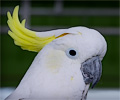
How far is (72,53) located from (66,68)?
0.09m

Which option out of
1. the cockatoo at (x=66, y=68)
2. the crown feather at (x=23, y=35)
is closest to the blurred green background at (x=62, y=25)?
the crown feather at (x=23, y=35)

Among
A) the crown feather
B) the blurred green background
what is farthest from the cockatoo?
the blurred green background

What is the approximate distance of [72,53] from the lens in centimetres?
170

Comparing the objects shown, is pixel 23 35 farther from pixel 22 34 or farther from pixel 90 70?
pixel 90 70

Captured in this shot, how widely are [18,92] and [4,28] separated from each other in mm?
7385

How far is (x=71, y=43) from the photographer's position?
1.70m

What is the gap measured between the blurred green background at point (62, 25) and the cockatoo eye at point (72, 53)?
4.40 m

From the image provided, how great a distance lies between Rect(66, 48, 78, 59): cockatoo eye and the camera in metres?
1.69

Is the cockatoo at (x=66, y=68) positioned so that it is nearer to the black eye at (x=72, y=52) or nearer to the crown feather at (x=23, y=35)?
the black eye at (x=72, y=52)

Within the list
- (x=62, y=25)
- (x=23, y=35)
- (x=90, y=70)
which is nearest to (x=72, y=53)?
(x=90, y=70)

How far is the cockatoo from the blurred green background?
436 centimetres

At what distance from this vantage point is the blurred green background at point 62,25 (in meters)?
6.86

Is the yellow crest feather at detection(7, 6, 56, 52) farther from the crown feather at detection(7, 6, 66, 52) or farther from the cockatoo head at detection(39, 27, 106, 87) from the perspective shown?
the cockatoo head at detection(39, 27, 106, 87)

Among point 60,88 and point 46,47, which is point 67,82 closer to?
point 60,88
